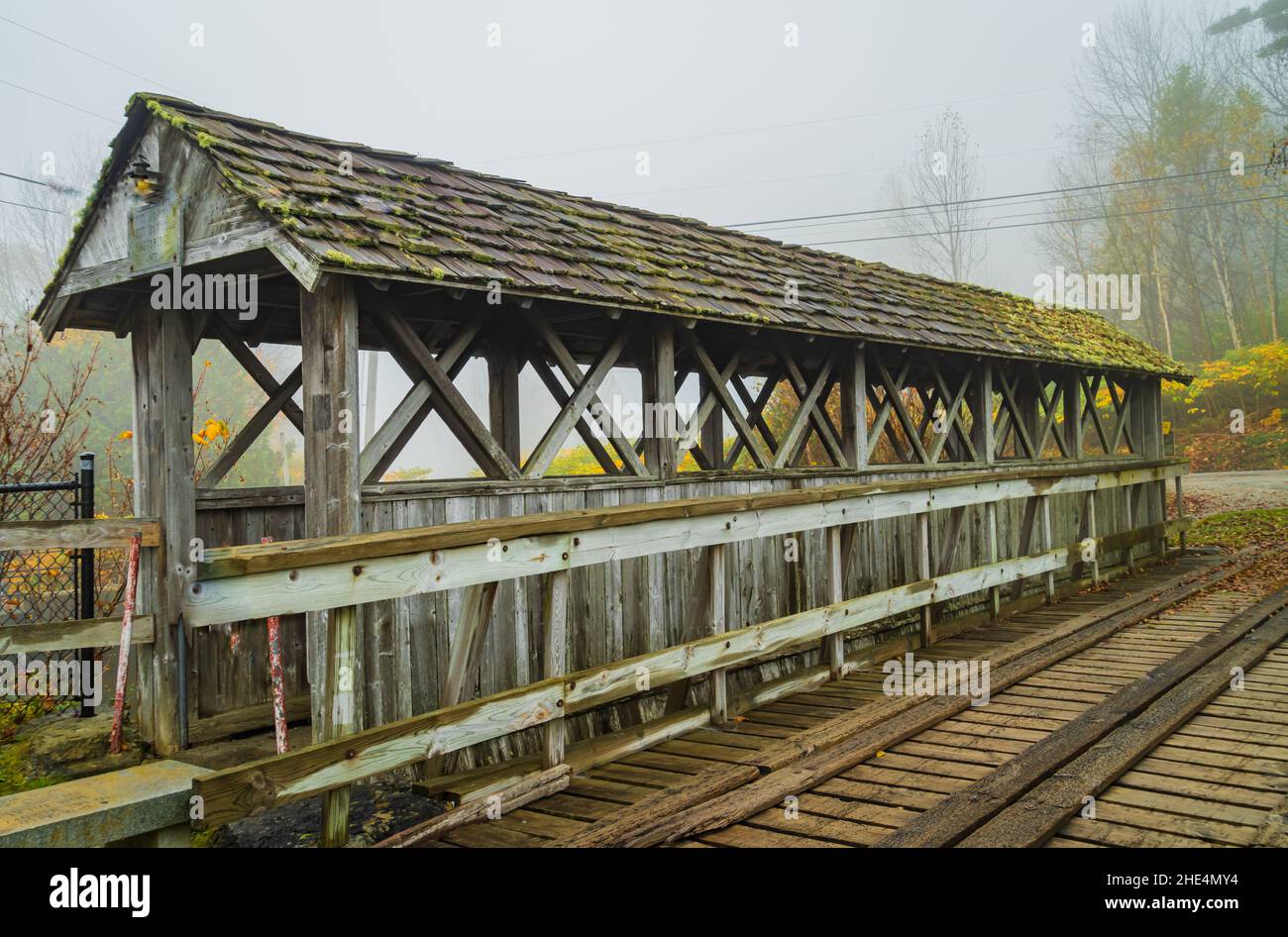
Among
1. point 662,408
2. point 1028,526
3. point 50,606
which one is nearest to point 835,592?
point 662,408

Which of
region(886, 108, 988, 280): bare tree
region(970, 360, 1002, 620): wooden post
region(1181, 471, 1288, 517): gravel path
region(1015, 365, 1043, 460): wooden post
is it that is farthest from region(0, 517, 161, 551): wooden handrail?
region(886, 108, 988, 280): bare tree

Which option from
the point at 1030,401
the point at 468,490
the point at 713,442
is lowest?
the point at 468,490

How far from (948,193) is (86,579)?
107ft

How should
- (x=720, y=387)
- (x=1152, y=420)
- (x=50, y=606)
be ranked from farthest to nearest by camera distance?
(x=1152, y=420) → (x=720, y=387) → (x=50, y=606)

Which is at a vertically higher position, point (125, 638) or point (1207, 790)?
point (125, 638)

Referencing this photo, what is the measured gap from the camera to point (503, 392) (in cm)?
755

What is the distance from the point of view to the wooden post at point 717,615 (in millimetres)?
6023

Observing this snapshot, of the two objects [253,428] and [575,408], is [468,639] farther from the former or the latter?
[253,428]

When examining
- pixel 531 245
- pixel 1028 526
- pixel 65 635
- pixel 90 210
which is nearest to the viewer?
pixel 65 635

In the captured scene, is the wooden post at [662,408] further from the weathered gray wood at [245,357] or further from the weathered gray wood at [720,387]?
the weathered gray wood at [245,357]

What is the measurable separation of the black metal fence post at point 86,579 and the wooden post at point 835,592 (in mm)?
5288

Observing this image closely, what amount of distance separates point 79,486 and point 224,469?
0.98 m

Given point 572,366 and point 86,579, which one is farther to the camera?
point 86,579
